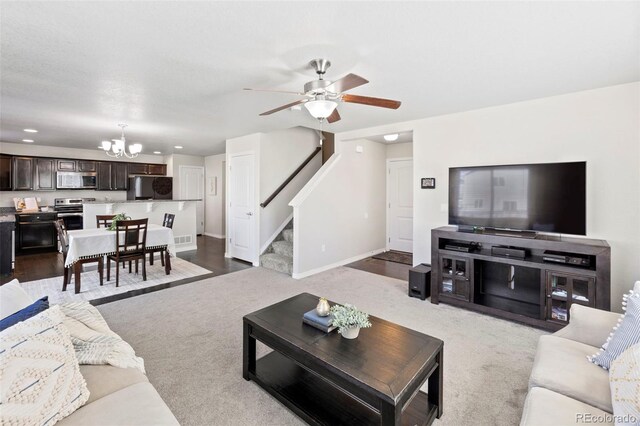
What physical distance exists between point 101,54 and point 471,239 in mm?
4066

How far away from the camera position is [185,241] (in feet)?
23.3

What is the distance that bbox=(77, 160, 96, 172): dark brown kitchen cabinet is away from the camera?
291 inches

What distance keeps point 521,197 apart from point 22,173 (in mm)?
9725

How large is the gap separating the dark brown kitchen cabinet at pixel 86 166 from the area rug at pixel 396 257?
753 cm

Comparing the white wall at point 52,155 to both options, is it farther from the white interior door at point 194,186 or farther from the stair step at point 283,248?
the stair step at point 283,248

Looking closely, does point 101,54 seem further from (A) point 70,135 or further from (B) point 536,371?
(A) point 70,135

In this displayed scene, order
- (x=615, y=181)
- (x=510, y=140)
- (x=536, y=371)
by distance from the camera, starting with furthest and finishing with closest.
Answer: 1. (x=510, y=140)
2. (x=615, y=181)
3. (x=536, y=371)

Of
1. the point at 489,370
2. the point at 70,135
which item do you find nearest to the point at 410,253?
the point at 489,370

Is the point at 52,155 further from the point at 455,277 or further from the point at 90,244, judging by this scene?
the point at 455,277

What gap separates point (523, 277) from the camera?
357 cm

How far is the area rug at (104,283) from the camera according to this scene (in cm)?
395

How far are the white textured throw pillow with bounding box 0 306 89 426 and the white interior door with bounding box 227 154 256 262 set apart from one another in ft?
14.1

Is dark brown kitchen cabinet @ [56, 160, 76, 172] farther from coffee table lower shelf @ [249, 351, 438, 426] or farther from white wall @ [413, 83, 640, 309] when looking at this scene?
white wall @ [413, 83, 640, 309]

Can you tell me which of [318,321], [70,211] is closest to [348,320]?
[318,321]
